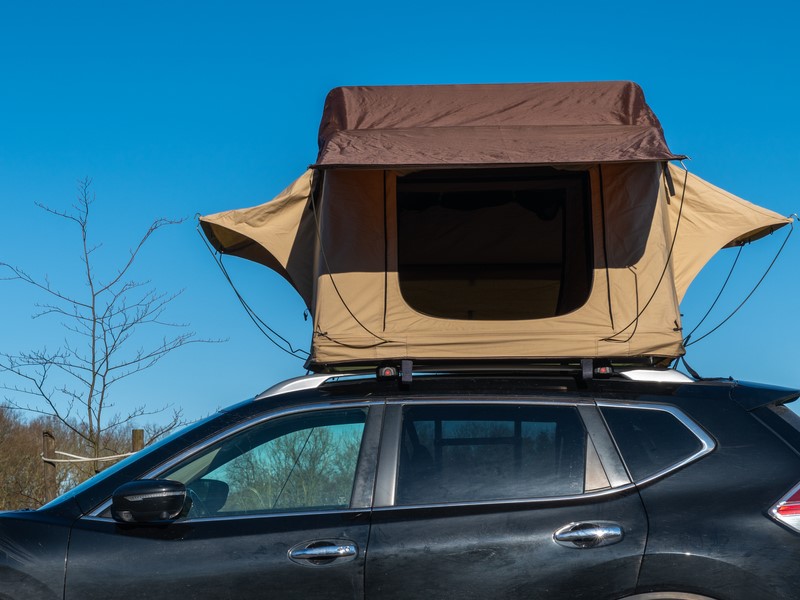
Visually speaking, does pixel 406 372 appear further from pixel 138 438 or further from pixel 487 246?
pixel 138 438

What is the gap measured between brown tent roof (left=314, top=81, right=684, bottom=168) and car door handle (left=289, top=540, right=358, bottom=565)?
6.77 feet

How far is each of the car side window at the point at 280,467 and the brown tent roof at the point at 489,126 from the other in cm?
151

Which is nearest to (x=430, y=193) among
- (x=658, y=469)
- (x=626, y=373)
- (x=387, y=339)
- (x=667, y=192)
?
(x=667, y=192)

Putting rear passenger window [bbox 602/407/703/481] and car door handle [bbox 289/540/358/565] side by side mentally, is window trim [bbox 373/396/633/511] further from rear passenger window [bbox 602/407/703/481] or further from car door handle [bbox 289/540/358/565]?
Answer: car door handle [bbox 289/540/358/565]

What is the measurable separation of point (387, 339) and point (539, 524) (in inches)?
66.4

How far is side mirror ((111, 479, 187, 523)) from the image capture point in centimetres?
410

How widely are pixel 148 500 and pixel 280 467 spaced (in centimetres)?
56

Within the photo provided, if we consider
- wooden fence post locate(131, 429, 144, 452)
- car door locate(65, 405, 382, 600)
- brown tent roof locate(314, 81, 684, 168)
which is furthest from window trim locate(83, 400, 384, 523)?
wooden fence post locate(131, 429, 144, 452)

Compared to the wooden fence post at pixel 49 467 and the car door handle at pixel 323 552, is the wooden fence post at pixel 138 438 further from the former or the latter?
the car door handle at pixel 323 552

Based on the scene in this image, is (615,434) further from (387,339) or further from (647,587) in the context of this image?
(387,339)

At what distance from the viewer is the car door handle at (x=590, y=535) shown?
4.01 meters

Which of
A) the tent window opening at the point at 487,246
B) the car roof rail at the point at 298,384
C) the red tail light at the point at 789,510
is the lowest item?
the red tail light at the point at 789,510

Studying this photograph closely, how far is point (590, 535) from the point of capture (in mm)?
4016

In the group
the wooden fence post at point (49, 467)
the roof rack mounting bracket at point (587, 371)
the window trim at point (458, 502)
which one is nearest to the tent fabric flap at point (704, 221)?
the roof rack mounting bracket at point (587, 371)
